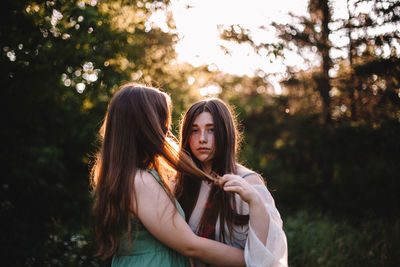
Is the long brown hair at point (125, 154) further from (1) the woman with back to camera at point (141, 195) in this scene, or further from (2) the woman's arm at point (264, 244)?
(2) the woman's arm at point (264, 244)

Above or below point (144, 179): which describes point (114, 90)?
above

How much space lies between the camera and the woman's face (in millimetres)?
2594

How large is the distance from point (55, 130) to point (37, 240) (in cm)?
206

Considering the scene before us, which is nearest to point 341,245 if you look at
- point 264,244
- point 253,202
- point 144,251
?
point 264,244

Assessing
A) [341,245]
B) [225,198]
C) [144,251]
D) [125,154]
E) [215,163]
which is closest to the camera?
[125,154]

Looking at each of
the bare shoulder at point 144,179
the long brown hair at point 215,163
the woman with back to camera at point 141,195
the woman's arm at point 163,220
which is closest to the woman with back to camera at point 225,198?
the long brown hair at point 215,163

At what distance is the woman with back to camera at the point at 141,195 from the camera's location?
5.97ft

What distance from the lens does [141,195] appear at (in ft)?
5.96

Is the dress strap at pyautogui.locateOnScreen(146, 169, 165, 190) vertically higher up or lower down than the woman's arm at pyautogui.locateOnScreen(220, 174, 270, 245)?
higher up

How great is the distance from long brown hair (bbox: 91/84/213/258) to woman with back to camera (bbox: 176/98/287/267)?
0.51 metres

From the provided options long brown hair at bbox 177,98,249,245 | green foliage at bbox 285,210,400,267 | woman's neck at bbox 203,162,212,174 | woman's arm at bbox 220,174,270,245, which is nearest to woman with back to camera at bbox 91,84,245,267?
woman's arm at bbox 220,174,270,245

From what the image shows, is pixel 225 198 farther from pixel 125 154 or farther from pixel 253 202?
pixel 125 154

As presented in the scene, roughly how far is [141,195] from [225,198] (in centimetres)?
84

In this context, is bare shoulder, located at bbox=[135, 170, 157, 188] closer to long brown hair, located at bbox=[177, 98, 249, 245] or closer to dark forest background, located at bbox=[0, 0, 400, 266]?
long brown hair, located at bbox=[177, 98, 249, 245]
